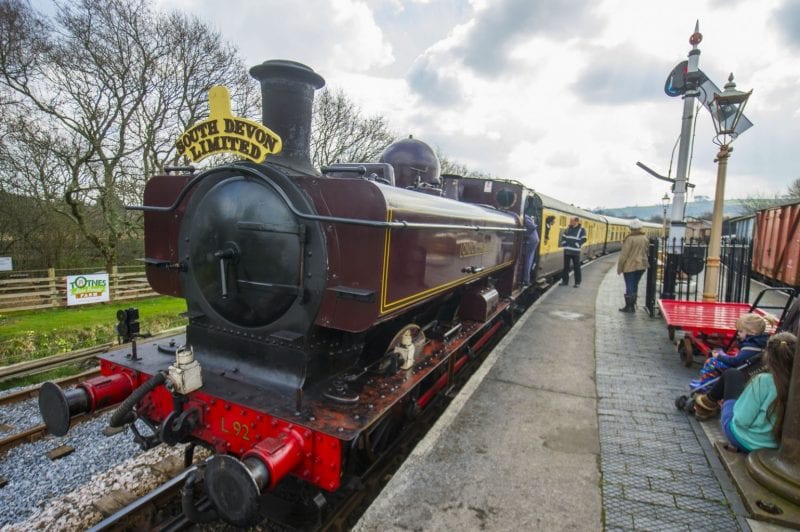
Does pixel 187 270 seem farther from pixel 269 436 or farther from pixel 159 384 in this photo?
pixel 269 436

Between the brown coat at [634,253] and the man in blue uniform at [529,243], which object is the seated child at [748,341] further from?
the brown coat at [634,253]

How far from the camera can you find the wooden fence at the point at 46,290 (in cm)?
1352

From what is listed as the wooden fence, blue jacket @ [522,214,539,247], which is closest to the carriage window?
blue jacket @ [522,214,539,247]

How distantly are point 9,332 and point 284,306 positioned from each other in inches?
456

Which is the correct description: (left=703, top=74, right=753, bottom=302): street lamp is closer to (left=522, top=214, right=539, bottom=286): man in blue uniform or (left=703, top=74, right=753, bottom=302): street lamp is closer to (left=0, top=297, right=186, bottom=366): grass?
(left=522, top=214, right=539, bottom=286): man in blue uniform

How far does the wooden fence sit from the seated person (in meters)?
17.5

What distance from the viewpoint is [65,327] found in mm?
10992

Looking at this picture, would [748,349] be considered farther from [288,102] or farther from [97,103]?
[97,103]

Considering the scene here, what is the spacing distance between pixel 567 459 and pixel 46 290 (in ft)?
58.1

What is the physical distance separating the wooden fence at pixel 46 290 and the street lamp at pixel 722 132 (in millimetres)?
17489

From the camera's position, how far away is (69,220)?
17422 mm

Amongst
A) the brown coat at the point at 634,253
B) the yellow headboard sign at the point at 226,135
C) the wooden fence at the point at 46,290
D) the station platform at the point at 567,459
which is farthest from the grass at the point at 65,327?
the brown coat at the point at 634,253

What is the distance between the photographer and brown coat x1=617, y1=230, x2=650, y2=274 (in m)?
8.27

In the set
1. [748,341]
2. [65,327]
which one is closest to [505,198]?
[748,341]
